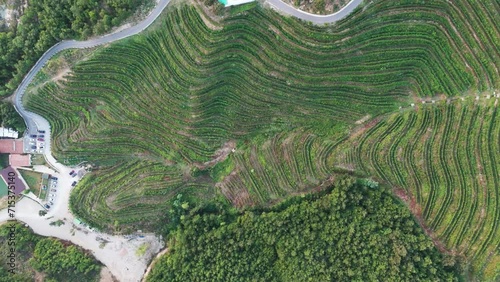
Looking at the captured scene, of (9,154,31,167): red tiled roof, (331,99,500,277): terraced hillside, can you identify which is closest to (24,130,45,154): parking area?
(9,154,31,167): red tiled roof

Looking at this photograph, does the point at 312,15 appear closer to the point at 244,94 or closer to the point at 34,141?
the point at 244,94

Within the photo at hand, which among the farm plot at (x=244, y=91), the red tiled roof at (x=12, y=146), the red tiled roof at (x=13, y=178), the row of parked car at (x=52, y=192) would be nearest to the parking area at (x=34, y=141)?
the red tiled roof at (x=12, y=146)

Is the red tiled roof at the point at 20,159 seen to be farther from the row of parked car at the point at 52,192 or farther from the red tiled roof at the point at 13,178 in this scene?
the row of parked car at the point at 52,192

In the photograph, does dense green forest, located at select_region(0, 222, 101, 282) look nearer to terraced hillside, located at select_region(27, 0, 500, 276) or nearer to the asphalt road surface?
terraced hillside, located at select_region(27, 0, 500, 276)

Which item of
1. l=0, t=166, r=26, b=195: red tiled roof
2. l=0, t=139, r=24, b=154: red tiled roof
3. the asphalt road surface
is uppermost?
the asphalt road surface

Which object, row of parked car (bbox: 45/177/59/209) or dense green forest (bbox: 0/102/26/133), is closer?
dense green forest (bbox: 0/102/26/133)

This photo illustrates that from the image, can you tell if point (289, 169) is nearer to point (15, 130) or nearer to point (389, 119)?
point (389, 119)
